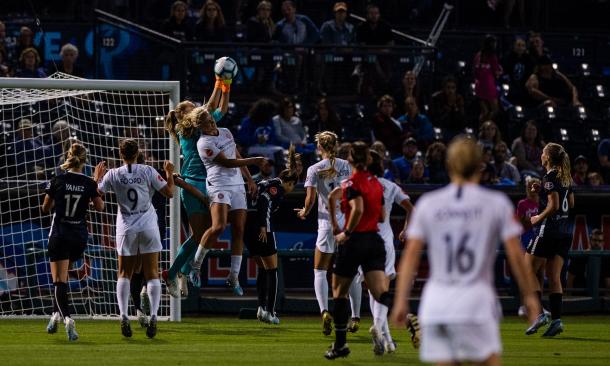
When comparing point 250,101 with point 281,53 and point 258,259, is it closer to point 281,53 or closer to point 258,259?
point 281,53

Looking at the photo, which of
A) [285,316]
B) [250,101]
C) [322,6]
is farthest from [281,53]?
[285,316]

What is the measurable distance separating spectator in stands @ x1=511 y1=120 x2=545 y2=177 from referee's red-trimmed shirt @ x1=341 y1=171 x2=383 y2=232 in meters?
10.3

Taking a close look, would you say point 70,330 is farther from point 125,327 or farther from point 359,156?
point 359,156

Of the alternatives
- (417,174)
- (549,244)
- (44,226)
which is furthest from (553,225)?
(44,226)

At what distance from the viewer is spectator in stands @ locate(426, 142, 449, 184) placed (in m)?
19.6

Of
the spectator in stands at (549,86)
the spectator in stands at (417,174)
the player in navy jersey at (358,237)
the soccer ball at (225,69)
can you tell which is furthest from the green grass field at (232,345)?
the spectator in stands at (549,86)

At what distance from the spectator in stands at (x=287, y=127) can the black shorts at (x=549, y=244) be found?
21.3ft

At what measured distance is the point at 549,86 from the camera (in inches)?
935

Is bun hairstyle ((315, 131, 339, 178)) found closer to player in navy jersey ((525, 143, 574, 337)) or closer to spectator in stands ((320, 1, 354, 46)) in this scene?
player in navy jersey ((525, 143, 574, 337))

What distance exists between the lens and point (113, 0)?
23.9m

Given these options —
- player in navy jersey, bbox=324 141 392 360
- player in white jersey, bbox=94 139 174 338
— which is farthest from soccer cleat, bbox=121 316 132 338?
player in navy jersey, bbox=324 141 392 360

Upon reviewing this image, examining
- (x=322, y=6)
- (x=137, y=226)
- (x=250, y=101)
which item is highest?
(x=322, y=6)

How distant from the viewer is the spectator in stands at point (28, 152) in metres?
17.0

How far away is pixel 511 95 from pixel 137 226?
1194cm
